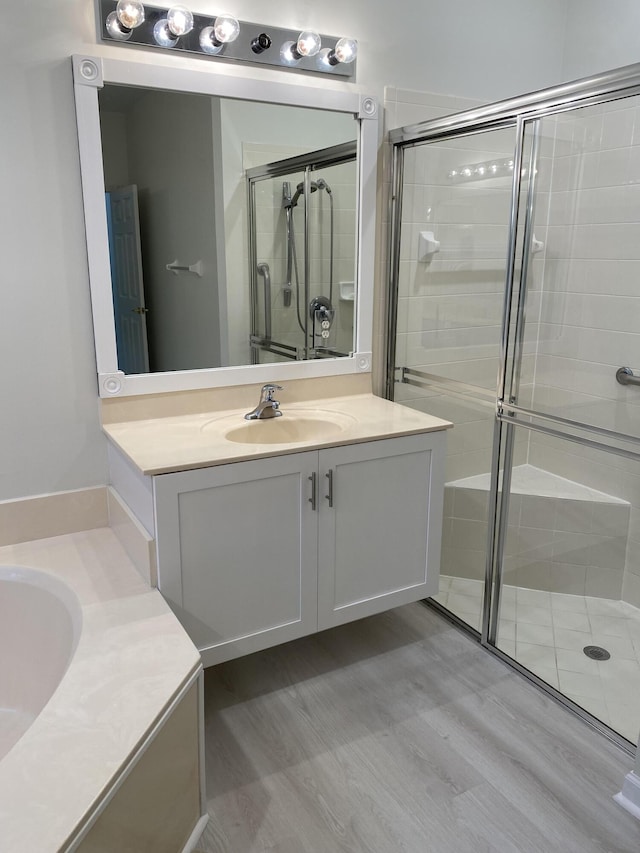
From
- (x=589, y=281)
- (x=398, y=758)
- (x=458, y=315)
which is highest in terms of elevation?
(x=589, y=281)

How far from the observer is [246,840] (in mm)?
1675

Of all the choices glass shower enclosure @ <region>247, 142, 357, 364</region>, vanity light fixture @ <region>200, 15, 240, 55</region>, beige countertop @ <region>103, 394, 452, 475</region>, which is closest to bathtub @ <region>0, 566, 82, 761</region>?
beige countertop @ <region>103, 394, 452, 475</region>

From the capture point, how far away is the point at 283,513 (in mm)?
2031

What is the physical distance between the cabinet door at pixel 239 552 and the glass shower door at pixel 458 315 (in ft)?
2.40

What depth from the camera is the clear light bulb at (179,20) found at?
196cm

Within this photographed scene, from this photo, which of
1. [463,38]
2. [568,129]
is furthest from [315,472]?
[463,38]

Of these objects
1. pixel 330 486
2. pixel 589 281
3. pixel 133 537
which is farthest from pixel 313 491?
pixel 589 281

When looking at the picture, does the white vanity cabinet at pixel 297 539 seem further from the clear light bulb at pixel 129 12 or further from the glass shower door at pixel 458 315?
the clear light bulb at pixel 129 12

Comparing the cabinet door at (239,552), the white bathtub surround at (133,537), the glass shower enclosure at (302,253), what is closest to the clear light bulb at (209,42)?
the glass shower enclosure at (302,253)

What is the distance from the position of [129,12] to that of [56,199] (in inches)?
22.3

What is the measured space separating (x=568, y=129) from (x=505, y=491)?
47.2 inches

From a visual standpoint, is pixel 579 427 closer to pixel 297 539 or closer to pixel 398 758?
pixel 297 539

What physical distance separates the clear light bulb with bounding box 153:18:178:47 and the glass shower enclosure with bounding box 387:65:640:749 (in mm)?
881

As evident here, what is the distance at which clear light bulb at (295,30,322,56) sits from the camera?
2.20 meters
